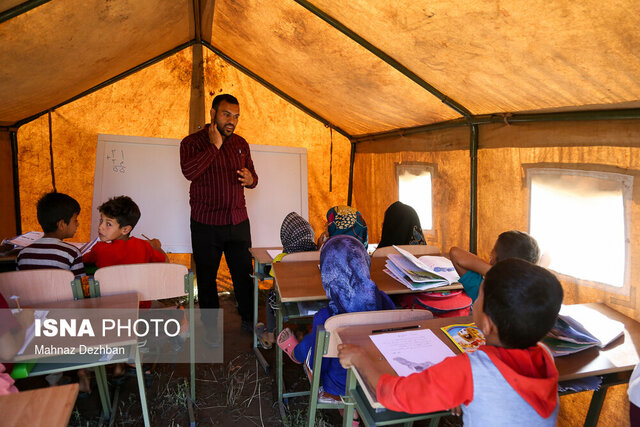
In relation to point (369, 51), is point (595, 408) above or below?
below

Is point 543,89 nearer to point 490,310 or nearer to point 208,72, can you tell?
point 490,310

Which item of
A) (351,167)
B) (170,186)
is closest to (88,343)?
(170,186)

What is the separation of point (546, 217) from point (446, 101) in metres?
0.91

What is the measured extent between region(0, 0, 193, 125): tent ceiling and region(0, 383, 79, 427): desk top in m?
1.68

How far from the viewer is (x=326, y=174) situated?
14.1 ft

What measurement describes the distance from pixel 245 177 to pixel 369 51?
1313 millimetres

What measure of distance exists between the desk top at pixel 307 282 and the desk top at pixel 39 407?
0.93m

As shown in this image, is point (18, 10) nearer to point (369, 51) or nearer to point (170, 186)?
point (369, 51)

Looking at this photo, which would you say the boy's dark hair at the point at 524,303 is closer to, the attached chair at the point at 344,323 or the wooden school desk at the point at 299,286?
the attached chair at the point at 344,323

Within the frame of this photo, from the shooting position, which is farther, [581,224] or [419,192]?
[419,192]

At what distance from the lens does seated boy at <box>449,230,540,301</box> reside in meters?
1.64

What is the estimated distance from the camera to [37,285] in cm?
171

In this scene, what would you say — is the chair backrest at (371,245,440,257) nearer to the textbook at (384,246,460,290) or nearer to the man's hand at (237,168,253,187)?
the textbook at (384,246,460,290)

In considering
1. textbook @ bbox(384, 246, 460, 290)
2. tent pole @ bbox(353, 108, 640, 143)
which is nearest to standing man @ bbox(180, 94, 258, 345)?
textbook @ bbox(384, 246, 460, 290)
